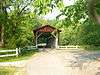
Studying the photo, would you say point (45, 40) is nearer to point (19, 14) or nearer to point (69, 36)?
point (69, 36)

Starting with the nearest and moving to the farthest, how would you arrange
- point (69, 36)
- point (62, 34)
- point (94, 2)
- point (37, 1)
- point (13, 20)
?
point (94, 2) → point (37, 1) → point (13, 20) → point (69, 36) → point (62, 34)

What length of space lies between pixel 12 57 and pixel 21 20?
10.3 meters

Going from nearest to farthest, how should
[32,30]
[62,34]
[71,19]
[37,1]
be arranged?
1. [37,1]
2. [71,19]
3. [32,30]
4. [62,34]

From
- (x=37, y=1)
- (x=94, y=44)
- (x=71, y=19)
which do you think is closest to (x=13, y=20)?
(x=94, y=44)

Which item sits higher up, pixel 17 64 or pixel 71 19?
pixel 71 19

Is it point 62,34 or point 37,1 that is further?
point 62,34

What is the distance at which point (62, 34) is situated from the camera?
50719mm

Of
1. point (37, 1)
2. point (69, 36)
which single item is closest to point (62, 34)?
point (69, 36)

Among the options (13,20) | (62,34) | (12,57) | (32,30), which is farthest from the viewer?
(62,34)

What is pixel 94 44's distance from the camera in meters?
41.9

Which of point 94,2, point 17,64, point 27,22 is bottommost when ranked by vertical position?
point 17,64

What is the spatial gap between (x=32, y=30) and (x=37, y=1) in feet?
127

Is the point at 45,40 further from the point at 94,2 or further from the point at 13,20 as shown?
the point at 94,2

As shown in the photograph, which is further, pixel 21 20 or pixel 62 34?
pixel 62 34
